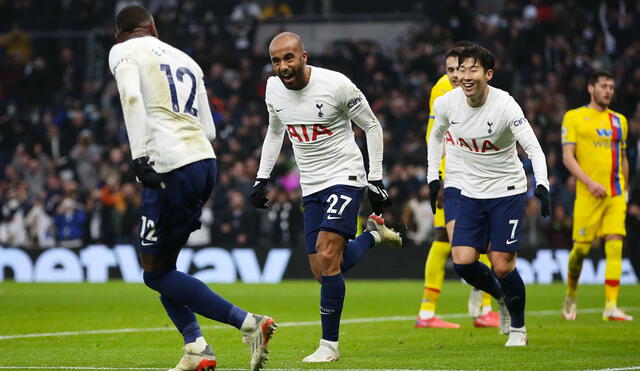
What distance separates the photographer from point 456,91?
921 centimetres

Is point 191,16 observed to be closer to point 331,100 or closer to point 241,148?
point 241,148

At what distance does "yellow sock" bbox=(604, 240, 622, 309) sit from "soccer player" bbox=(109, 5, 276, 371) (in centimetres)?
609

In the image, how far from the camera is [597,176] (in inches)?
476

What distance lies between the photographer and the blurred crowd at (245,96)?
2183 cm

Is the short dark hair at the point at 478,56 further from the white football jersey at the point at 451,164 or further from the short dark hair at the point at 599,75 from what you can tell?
the short dark hair at the point at 599,75

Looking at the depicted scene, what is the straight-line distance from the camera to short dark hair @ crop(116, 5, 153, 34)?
6.93 m

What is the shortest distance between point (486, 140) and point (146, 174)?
11.5ft

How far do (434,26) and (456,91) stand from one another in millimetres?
18056

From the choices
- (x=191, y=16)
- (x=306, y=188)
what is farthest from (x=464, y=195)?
(x=191, y=16)

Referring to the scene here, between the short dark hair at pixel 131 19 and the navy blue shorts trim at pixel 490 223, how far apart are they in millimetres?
3369

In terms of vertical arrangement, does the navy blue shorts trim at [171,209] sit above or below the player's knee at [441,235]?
above

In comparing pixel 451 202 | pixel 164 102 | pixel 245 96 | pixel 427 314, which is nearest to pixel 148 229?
pixel 164 102

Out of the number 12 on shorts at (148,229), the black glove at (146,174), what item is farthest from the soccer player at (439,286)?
the black glove at (146,174)

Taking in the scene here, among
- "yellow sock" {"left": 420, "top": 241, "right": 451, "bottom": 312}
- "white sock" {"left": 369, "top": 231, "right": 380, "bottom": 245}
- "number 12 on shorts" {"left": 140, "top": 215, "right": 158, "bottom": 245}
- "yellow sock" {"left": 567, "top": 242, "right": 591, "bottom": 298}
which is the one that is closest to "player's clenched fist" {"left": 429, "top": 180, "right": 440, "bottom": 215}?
"white sock" {"left": 369, "top": 231, "right": 380, "bottom": 245}
